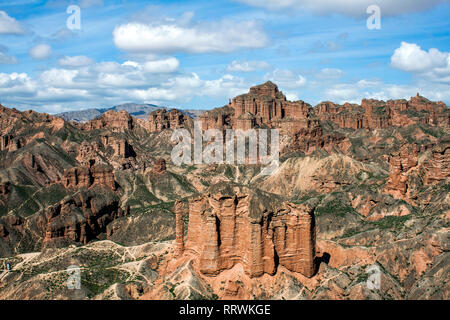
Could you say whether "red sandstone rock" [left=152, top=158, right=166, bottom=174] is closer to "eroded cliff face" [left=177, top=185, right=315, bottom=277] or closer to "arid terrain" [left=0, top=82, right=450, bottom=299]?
"arid terrain" [left=0, top=82, right=450, bottom=299]

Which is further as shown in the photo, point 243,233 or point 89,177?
point 89,177

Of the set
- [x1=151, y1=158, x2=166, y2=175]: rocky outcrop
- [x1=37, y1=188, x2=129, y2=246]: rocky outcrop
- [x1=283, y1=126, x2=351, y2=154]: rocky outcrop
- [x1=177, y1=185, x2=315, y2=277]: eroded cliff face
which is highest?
[x1=283, y1=126, x2=351, y2=154]: rocky outcrop

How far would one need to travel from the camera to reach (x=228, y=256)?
195 ft

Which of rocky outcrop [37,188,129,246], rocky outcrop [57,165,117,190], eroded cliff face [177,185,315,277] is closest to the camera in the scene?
eroded cliff face [177,185,315,277]

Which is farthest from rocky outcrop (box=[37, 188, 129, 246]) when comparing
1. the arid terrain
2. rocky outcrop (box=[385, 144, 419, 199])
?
rocky outcrop (box=[385, 144, 419, 199])

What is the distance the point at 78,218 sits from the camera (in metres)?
107

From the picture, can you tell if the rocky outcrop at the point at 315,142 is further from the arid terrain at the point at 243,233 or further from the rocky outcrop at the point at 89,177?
the rocky outcrop at the point at 89,177

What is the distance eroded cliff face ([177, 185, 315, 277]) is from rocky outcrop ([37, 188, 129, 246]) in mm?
54334

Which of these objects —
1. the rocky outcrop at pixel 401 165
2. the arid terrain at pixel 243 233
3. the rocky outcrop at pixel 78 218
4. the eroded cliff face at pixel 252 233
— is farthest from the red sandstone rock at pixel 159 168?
the eroded cliff face at pixel 252 233

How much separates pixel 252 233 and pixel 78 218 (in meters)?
62.2

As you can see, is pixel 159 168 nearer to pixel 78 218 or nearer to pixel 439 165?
pixel 78 218

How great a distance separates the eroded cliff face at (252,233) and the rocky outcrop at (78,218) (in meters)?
54.3

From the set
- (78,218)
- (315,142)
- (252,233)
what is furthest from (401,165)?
(315,142)

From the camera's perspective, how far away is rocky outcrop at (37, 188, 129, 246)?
105m
